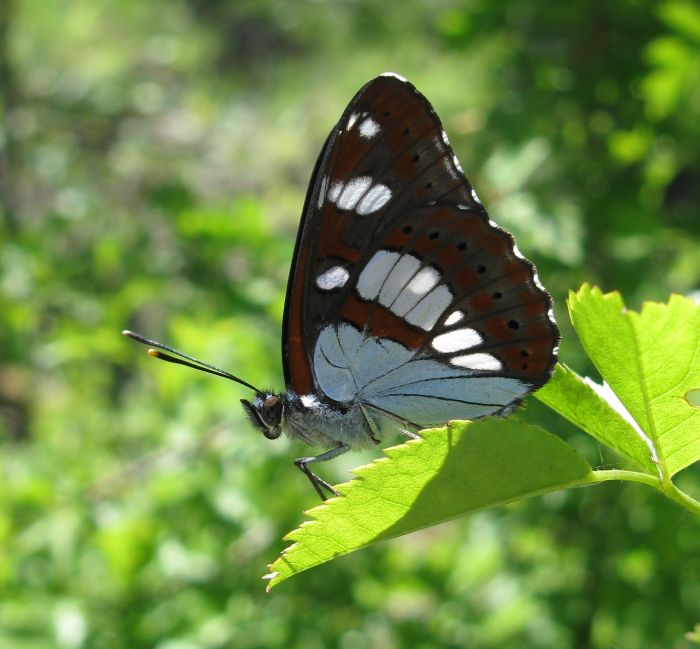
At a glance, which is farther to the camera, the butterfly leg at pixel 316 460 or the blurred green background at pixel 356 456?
the blurred green background at pixel 356 456

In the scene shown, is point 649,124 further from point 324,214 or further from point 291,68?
point 291,68

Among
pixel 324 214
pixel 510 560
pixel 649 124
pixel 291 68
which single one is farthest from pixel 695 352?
pixel 291 68

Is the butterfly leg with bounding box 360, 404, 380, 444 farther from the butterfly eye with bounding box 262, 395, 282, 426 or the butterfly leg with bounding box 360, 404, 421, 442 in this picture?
the butterfly eye with bounding box 262, 395, 282, 426

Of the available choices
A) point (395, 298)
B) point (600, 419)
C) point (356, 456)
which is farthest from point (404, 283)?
point (356, 456)

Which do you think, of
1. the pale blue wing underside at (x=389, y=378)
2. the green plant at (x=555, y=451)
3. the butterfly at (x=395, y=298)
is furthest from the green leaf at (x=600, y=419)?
the pale blue wing underside at (x=389, y=378)

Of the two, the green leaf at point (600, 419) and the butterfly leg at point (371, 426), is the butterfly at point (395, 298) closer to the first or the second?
the butterfly leg at point (371, 426)

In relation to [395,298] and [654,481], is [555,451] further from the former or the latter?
[395,298]

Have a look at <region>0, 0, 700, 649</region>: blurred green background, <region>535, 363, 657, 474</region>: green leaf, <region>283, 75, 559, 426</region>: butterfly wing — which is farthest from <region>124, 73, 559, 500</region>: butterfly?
<region>0, 0, 700, 649</region>: blurred green background
